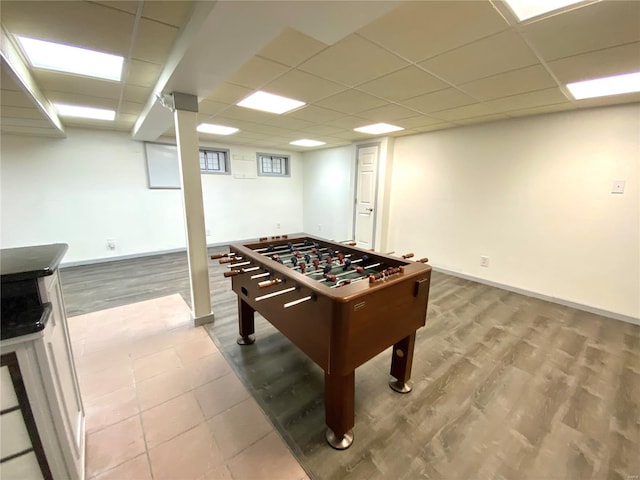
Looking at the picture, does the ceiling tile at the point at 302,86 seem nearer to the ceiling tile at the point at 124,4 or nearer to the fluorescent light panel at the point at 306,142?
the ceiling tile at the point at 124,4

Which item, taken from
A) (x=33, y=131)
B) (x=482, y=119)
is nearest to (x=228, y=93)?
(x=482, y=119)

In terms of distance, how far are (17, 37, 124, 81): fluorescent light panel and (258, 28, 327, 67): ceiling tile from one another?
112 centimetres

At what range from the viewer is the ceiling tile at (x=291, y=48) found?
4.81 feet


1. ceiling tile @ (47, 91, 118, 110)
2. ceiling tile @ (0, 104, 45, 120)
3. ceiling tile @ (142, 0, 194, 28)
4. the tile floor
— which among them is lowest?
the tile floor

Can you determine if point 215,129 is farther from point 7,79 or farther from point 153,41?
point 153,41

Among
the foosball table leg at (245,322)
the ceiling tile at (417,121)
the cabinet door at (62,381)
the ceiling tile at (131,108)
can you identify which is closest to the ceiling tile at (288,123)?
the ceiling tile at (417,121)

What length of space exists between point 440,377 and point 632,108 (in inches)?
125

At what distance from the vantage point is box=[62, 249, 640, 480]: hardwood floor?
4.23 ft

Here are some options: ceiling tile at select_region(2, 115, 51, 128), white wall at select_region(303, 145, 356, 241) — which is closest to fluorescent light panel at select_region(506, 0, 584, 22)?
white wall at select_region(303, 145, 356, 241)

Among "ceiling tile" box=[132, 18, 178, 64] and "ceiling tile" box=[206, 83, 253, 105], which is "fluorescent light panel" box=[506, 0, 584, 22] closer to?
"ceiling tile" box=[132, 18, 178, 64]

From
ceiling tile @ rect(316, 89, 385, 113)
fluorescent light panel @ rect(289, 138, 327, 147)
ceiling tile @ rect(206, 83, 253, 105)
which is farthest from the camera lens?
fluorescent light panel @ rect(289, 138, 327, 147)

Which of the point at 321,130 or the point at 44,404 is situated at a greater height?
the point at 321,130

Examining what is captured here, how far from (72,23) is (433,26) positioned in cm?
197

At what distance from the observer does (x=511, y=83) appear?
6.77ft
